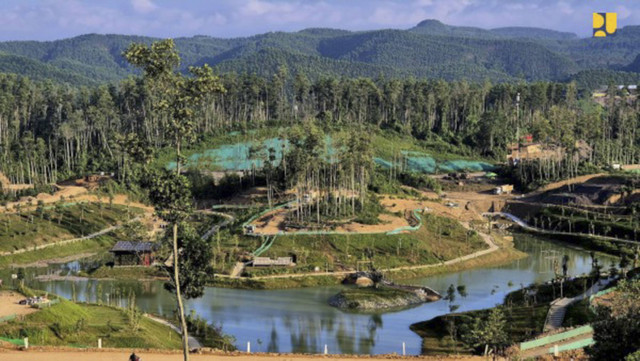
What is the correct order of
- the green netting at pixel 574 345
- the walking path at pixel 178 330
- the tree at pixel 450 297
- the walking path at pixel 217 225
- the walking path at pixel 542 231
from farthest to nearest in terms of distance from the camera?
the walking path at pixel 542 231, the walking path at pixel 217 225, the tree at pixel 450 297, the walking path at pixel 178 330, the green netting at pixel 574 345

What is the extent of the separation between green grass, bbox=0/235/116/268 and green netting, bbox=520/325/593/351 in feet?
177

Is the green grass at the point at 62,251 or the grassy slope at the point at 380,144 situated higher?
the grassy slope at the point at 380,144

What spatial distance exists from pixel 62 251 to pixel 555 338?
57.4 metres

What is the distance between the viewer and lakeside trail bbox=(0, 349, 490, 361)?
41003 mm

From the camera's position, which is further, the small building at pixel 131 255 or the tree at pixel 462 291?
the small building at pixel 131 255

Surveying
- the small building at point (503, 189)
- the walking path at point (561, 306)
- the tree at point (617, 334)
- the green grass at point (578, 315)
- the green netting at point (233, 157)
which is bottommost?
the walking path at point (561, 306)

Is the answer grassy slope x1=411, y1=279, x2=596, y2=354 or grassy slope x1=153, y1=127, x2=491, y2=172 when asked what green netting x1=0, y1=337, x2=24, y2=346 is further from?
grassy slope x1=153, y1=127, x2=491, y2=172

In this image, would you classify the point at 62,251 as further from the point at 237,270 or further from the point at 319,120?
the point at 319,120

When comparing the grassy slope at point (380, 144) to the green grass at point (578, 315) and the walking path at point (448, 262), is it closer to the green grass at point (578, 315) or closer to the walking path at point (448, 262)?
the walking path at point (448, 262)

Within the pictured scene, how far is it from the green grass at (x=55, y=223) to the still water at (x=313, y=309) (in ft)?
25.6

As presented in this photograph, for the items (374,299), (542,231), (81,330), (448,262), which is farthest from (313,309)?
(542,231)

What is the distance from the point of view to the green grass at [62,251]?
259 ft

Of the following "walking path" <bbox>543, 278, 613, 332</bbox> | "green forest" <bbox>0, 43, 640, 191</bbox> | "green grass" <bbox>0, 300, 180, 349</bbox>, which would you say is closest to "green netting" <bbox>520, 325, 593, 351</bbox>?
"walking path" <bbox>543, 278, 613, 332</bbox>

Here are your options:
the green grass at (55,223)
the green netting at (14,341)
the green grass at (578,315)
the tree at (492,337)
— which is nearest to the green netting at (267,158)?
the green grass at (55,223)
